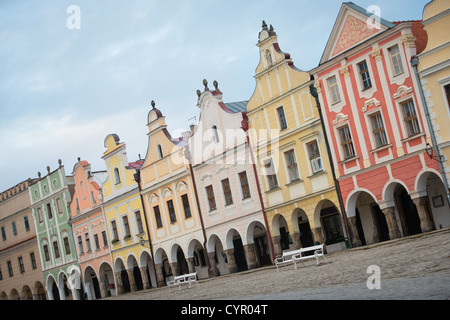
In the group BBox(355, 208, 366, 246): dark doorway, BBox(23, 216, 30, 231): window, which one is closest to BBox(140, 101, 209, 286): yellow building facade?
BBox(355, 208, 366, 246): dark doorway

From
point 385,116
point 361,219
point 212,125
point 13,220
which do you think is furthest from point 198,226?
point 13,220

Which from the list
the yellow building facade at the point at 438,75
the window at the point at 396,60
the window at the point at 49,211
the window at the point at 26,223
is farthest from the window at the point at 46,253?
the yellow building facade at the point at 438,75

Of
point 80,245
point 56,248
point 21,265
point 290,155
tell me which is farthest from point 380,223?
point 21,265

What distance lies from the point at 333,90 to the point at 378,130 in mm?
3321

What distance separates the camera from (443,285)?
33.8 ft

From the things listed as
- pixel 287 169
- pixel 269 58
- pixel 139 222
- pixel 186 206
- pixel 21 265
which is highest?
Answer: pixel 269 58

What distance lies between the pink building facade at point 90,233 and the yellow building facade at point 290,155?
19.1 meters

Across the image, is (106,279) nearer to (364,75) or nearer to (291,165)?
(291,165)

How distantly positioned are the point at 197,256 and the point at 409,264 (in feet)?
92.1

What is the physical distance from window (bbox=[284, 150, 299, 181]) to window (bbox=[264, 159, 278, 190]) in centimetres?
109

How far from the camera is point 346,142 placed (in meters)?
30.4

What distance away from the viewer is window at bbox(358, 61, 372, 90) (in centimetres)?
2911

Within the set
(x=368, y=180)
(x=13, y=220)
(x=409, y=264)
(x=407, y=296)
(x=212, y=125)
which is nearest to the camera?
(x=407, y=296)
